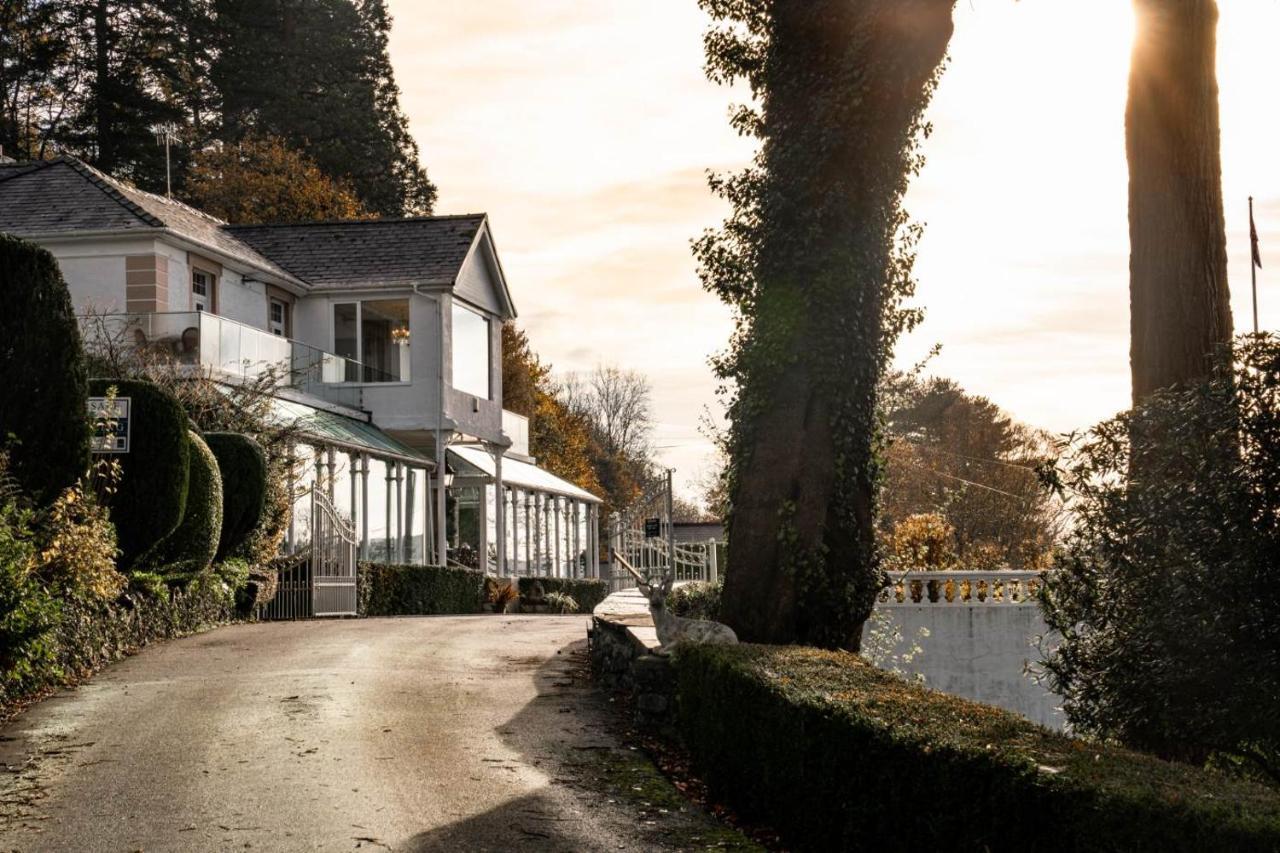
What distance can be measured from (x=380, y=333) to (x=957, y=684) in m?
18.6

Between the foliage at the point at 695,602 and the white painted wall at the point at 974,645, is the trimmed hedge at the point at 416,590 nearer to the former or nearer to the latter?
the foliage at the point at 695,602

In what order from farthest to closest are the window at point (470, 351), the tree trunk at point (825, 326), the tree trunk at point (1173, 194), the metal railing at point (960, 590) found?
1. the window at point (470, 351)
2. the metal railing at point (960, 590)
3. the tree trunk at point (825, 326)
4. the tree trunk at point (1173, 194)

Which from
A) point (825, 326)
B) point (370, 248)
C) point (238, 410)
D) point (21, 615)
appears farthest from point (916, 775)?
point (370, 248)

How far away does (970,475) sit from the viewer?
2287 inches

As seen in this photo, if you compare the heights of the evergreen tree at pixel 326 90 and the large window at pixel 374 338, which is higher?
the evergreen tree at pixel 326 90

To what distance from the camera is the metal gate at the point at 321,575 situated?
26.1 metres

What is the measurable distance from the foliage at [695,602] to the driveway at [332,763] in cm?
232

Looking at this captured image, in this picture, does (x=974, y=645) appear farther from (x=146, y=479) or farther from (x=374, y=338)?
(x=374, y=338)

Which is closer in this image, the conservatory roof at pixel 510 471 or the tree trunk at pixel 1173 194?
the tree trunk at pixel 1173 194

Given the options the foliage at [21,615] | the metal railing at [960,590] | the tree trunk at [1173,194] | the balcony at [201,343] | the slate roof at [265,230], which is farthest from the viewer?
the slate roof at [265,230]

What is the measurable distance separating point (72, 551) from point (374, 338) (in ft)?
76.9

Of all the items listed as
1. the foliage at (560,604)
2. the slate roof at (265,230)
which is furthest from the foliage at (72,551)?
the foliage at (560,604)

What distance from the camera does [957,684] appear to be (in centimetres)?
2486

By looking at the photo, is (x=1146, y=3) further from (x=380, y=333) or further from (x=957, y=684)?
(x=380, y=333)
